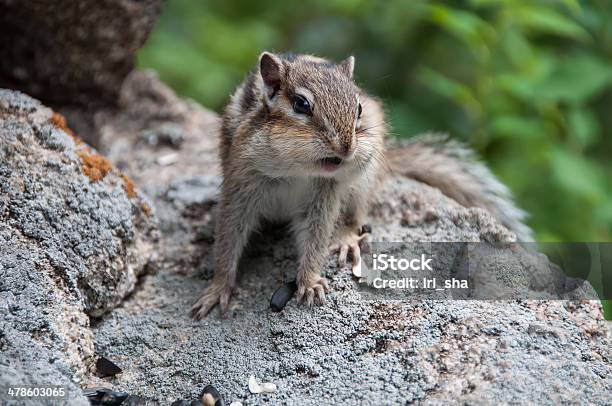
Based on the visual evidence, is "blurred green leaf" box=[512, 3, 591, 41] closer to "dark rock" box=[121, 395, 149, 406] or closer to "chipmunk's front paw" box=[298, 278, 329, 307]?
"chipmunk's front paw" box=[298, 278, 329, 307]

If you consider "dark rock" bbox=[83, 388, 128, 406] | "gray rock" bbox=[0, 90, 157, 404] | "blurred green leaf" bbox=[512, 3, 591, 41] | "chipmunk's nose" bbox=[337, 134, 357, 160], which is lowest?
"dark rock" bbox=[83, 388, 128, 406]

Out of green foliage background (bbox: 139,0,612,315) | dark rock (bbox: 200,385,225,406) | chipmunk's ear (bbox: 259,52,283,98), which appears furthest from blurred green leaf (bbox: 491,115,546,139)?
dark rock (bbox: 200,385,225,406)

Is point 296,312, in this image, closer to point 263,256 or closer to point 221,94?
point 263,256

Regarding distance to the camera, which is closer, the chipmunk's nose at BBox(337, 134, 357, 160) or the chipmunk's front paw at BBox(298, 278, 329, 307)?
the chipmunk's nose at BBox(337, 134, 357, 160)

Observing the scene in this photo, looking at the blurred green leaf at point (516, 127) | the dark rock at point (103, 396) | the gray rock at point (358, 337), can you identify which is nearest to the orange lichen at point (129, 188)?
the gray rock at point (358, 337)

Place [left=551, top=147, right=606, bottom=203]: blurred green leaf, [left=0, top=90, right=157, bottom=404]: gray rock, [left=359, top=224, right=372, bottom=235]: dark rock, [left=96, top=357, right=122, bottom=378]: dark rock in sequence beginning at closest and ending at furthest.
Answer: [left=0, top=90, right=157, bottom=404]: gray rock, [left=96, top=357, right=122, bottom=378]: dark rock, [left=359, top=224, right=372, bottom=235]: dark rock, [left=551, top=147, right=606, bottom=203]: blurred green leaf

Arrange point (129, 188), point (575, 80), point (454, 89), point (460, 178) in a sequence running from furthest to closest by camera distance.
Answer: point (454, 89) → point (575, 80) → point (460, 178) → point (129, 188)

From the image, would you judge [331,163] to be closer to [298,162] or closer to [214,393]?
[298,162]

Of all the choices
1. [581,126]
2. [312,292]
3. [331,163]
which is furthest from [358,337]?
[581,126]
